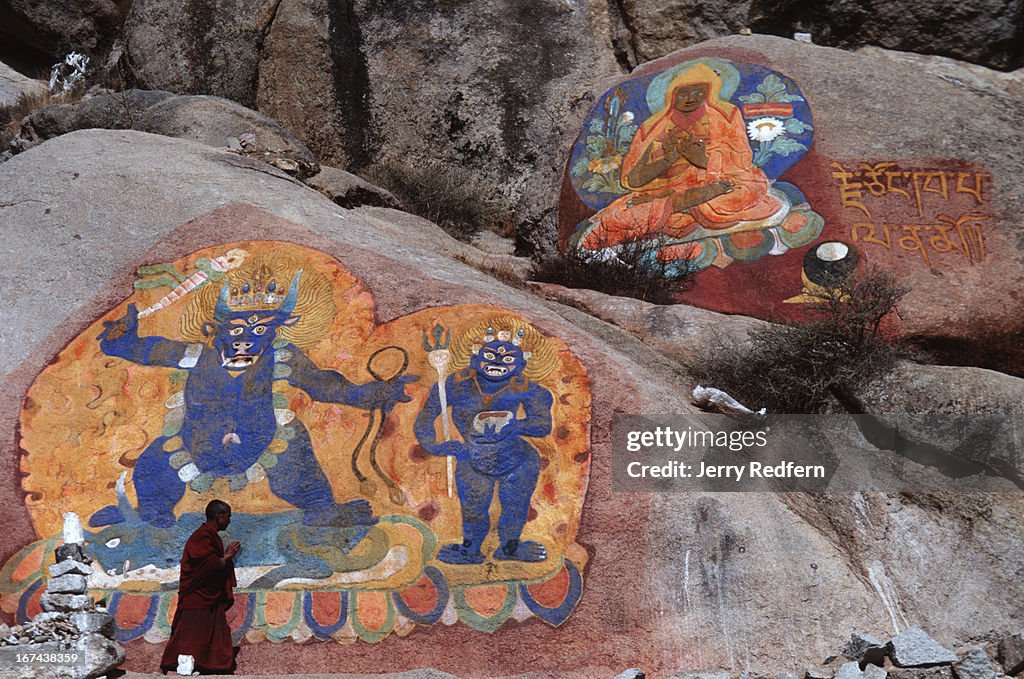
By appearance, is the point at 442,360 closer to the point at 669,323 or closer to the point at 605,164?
the point at 669,323

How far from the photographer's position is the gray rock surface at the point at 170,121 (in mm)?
13734

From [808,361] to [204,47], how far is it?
441 inches

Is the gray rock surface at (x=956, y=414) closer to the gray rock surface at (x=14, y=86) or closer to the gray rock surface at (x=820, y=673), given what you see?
the gray rock surface at (x=820, y=673)

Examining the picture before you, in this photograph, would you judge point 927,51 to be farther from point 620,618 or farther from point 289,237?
point 620,618

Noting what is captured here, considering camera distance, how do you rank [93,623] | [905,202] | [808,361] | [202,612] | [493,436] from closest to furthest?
[93,623] → [202,612] → [493,436] → [808,361] → [905,202]

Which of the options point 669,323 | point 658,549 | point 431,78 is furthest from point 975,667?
point 431,78

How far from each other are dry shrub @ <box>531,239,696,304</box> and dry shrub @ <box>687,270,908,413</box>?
170cm

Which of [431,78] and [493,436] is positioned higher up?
[431,78]

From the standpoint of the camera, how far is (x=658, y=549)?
7.83 m

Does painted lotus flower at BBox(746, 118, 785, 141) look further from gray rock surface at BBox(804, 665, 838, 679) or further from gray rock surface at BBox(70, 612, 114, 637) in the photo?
gray rock surface at BBox(70, 612, 114, 637)

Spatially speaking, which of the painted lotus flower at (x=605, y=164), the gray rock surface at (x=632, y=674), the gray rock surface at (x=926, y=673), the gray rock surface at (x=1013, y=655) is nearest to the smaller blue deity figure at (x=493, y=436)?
the gray rock surface at (x=632, y=674)

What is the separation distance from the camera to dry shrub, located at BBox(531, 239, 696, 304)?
11.8 metres

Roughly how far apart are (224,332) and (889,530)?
4766 mm

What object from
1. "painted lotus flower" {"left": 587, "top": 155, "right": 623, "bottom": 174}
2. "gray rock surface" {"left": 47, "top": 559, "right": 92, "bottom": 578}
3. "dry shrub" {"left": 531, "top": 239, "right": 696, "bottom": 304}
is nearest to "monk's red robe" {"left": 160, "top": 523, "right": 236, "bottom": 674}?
"gray rock surface" {"left": 47, "top": 559, "right": 92, "bottom": 578}
